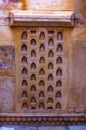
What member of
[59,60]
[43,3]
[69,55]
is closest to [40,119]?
[59,60]

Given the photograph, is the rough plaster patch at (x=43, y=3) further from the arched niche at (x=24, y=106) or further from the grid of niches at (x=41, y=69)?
the arched niche at (x=24, y=106)

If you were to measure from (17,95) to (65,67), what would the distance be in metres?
0.80

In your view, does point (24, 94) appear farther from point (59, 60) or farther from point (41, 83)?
point (59, 60)

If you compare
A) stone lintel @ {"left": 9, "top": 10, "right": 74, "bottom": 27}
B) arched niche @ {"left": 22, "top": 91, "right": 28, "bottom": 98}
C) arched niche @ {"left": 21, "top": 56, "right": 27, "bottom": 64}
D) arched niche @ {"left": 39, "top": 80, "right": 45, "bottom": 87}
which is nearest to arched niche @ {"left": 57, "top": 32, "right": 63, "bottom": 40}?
stone lintel @ {"left": 9, "top": 10, "right": 74, "bottom": 27}

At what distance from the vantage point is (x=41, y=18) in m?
4.55

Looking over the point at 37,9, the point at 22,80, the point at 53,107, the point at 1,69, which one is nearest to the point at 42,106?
the point at 53,107

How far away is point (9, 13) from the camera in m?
4.57

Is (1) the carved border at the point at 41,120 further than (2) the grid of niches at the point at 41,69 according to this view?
Yes

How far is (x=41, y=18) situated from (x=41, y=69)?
0.73 meters

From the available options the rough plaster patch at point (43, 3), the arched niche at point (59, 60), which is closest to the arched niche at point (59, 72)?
the arched niche at point (59, 60)

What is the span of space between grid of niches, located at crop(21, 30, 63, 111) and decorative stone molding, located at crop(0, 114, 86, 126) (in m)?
0.12

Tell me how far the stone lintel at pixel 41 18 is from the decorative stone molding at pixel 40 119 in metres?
1.31

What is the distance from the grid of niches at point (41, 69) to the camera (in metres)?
4.69

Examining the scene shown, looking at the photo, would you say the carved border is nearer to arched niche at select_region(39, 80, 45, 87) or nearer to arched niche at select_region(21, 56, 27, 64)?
arched niche at select_region(39, 80, 45, 87)
